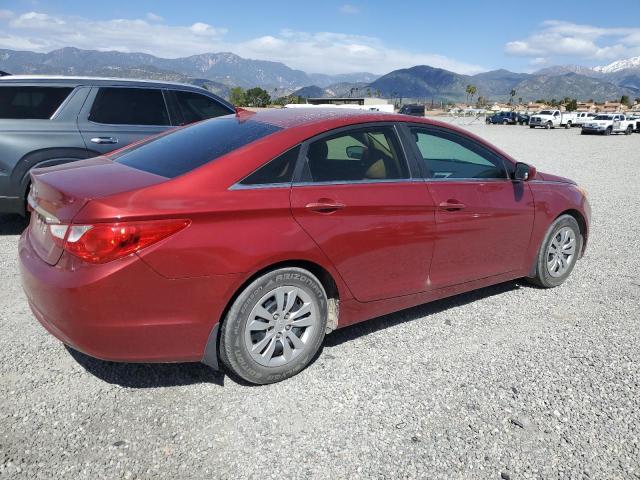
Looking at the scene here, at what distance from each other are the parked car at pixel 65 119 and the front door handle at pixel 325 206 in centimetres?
376

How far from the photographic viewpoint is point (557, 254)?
4574mm

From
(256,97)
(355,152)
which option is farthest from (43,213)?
(256,97)

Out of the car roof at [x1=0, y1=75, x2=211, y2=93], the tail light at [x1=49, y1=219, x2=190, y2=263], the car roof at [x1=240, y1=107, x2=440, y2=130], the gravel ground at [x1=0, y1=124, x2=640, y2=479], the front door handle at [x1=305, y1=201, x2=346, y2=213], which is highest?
the car roof at [x1=0, y1=75, x2=211, y2=93]

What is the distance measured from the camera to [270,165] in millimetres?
2803

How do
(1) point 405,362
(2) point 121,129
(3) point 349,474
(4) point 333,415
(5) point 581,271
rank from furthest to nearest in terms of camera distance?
(2) point 121,129 → (5) point 581,271 → (1) point 405,362 → (4) point 333,415 → (3) point 349,474

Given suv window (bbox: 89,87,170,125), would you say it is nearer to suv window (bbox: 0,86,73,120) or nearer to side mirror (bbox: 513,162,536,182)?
suv window (bbox: 0,86,73,120)

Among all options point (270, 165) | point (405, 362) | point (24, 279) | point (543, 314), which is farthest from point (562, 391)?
point (24, 279)

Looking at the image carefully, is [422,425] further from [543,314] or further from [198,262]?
[543,314]

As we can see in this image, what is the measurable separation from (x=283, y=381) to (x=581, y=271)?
3703mm

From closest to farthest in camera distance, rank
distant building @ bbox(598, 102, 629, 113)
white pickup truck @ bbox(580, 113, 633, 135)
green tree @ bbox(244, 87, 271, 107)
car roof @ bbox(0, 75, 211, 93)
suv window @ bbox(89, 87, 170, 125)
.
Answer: car roof @ bbox(0, 75, 211, 93)
suv window @ bbox(89, 87, 170, 125)
white pickup truck @ bbox(580, 113, 633, 135)
distant building @ bbox(598, 102, 629, 113)
green tree @ bbox(244, 87, 271, 107)

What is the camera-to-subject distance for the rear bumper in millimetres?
2354

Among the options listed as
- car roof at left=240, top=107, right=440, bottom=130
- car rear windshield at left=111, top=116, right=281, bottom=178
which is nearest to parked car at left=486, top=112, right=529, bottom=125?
car roof at left=240, top=107, right=440, bottom=130

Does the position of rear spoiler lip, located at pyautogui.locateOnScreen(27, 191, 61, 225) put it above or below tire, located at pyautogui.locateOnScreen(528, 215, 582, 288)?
above

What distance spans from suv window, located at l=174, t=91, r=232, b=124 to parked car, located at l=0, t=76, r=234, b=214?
0.14 meters
